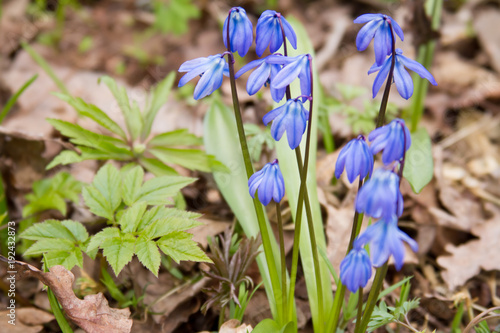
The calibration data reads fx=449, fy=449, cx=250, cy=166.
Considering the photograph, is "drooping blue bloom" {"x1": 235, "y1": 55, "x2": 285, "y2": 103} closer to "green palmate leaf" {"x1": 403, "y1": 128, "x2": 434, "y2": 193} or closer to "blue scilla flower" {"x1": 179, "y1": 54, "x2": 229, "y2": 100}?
"blue scilla flower" {"x1": 179, "y1": 54, "x2": 229, "y2": 100}

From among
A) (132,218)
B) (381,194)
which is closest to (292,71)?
(381,194)

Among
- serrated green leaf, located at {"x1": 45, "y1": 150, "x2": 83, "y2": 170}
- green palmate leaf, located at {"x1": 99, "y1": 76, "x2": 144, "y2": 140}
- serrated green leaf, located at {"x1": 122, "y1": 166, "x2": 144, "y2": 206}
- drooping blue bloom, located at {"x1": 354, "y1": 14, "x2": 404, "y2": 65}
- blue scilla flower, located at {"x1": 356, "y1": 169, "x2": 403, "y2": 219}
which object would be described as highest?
drooping blue bloom, located at {"x1": 354, "y1": 14, "x2": 404, "y2": 65}

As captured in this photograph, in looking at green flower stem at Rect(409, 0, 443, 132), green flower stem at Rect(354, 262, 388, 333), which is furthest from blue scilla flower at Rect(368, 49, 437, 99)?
green flower stem at Rect(409, 0, 443, 132)

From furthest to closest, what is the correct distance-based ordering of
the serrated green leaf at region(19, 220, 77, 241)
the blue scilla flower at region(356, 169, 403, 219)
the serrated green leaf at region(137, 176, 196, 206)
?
the serrated green leaf at region(137, 176, 196, 206) < the serrated green leaf at region(19, 220, 77, 241) < the blue scilla flower at region(356, 169, 403, 219)

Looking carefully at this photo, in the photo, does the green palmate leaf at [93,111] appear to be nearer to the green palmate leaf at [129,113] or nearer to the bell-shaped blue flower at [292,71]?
the green palmate leaf at [129,113]

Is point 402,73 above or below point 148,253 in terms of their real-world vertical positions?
above

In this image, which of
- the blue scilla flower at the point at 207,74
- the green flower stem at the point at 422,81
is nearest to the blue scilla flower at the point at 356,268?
the blue scilla flower at the point at 207,74

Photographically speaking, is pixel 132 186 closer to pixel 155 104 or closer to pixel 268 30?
pixel 155 104

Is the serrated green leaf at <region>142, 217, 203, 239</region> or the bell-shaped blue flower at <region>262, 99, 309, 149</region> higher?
the bell-shaped blue flower at <region>262, 99, 309, 149</region>

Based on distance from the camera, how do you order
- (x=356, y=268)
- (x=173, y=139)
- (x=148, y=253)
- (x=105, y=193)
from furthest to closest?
1. (x=173, y=139)
2. (x=105, y=193)
3. (x=148, y=253)
4. (x=356, y=268)
